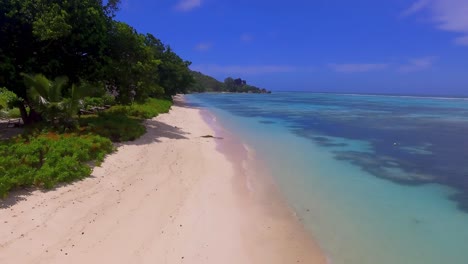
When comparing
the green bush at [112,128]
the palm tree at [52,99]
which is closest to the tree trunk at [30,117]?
the green bush at [112,128]

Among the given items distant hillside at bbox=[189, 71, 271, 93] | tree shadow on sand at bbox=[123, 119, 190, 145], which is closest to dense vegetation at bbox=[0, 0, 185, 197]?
tree shadow on sand at bbox=[123, 119, 190, 145]

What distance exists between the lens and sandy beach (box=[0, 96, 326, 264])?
6.15m

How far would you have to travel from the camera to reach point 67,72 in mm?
17375

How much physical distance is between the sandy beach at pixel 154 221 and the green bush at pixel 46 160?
30cm

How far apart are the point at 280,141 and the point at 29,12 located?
14.1m

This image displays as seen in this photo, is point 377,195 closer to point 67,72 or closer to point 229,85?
point 67,72

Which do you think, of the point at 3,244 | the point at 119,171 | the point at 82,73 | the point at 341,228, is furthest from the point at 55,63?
the point at 341,228

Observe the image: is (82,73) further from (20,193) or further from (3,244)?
(3,244)

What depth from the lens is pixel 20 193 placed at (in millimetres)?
8070

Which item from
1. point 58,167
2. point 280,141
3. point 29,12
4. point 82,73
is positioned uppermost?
point 29,12

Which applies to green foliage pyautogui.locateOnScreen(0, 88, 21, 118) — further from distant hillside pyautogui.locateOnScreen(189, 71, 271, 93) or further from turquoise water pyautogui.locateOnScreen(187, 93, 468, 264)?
distant hillside pyautogui.locateOnScreen(189, 71, 271, 93)

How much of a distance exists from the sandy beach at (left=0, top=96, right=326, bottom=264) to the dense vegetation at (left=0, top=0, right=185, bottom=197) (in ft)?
5.30

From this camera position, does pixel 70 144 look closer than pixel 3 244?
No

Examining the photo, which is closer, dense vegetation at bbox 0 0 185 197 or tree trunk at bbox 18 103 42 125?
dense vegetation at bbox 0 0 185 197
